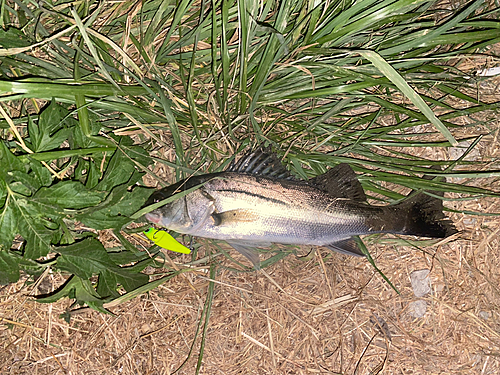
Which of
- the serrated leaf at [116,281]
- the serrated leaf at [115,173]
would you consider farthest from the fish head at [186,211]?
the serrated leaf at [116,281]

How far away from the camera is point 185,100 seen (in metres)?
2.26

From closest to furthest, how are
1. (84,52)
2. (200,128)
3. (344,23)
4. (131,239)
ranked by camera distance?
(344,23) → (84,52) → (200,128) → (131,239)

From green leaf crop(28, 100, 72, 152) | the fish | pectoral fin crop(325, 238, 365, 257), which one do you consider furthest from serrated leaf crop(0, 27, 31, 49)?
pectoral fin crop(325, 238, 365, 257)

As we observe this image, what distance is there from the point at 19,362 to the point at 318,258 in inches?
88.7

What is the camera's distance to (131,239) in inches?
99.8

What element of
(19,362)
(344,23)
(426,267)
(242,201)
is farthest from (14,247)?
(426,267)

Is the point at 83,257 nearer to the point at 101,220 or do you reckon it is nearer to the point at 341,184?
the point at 101,220

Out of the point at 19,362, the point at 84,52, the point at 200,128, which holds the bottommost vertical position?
the point at 19,362

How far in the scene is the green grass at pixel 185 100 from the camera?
182 centimetres

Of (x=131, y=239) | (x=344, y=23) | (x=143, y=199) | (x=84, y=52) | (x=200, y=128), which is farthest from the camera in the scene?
(x=131, y=239)

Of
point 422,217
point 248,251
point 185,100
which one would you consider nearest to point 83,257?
point 248,251

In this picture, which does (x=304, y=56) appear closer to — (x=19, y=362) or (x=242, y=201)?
(x=242, y=201)

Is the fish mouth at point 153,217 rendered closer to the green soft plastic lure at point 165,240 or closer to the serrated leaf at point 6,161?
the green soft plastic lure at point 165,240

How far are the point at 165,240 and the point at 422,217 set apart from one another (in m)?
1.63
